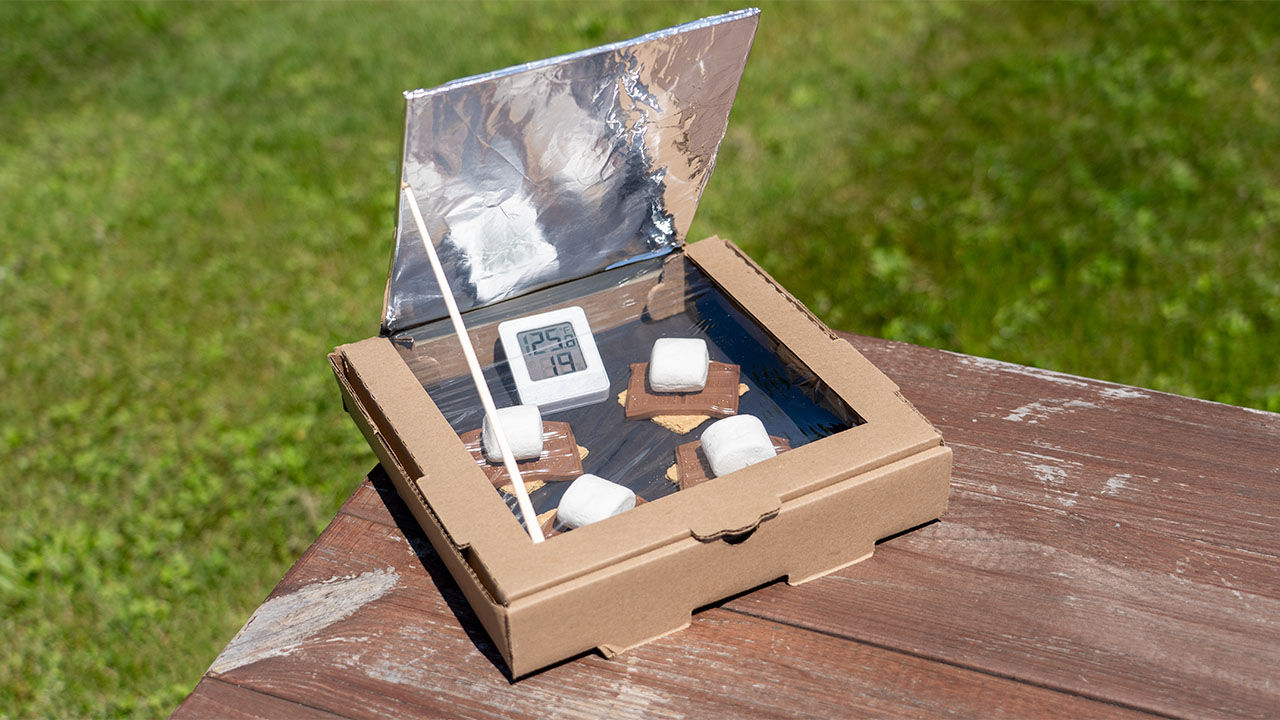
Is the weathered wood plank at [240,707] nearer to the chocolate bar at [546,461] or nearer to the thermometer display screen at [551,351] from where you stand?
the chocolate bar at [546,461]

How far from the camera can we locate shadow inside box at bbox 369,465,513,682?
950mm

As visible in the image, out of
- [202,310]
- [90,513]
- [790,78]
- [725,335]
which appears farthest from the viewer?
[790,78]

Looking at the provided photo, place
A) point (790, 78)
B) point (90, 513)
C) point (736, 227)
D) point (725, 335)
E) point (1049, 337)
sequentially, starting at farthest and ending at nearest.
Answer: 1. point (790, 78)
2. point (736, 227)
3. point (1049, 337)
4. point (90, 513)
5. point (725, 335)

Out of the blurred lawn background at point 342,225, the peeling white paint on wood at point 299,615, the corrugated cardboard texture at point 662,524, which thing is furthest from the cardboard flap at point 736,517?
the blurred lawn background at point 342,225

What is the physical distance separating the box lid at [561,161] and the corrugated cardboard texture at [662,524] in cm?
16

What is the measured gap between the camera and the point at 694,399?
3.62ft

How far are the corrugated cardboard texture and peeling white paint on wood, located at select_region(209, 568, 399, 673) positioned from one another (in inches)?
3.9

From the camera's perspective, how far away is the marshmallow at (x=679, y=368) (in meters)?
1.10

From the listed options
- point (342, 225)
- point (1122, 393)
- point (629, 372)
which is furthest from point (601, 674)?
point (342, 225)

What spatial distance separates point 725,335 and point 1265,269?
1.86 m

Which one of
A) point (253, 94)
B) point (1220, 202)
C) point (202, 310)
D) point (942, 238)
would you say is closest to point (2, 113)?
point (253, 94)

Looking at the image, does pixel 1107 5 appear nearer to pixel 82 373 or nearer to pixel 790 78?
pixel 790 78

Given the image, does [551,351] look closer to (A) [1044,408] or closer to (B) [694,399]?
(B) [694,399]

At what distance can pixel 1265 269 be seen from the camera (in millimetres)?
2379
